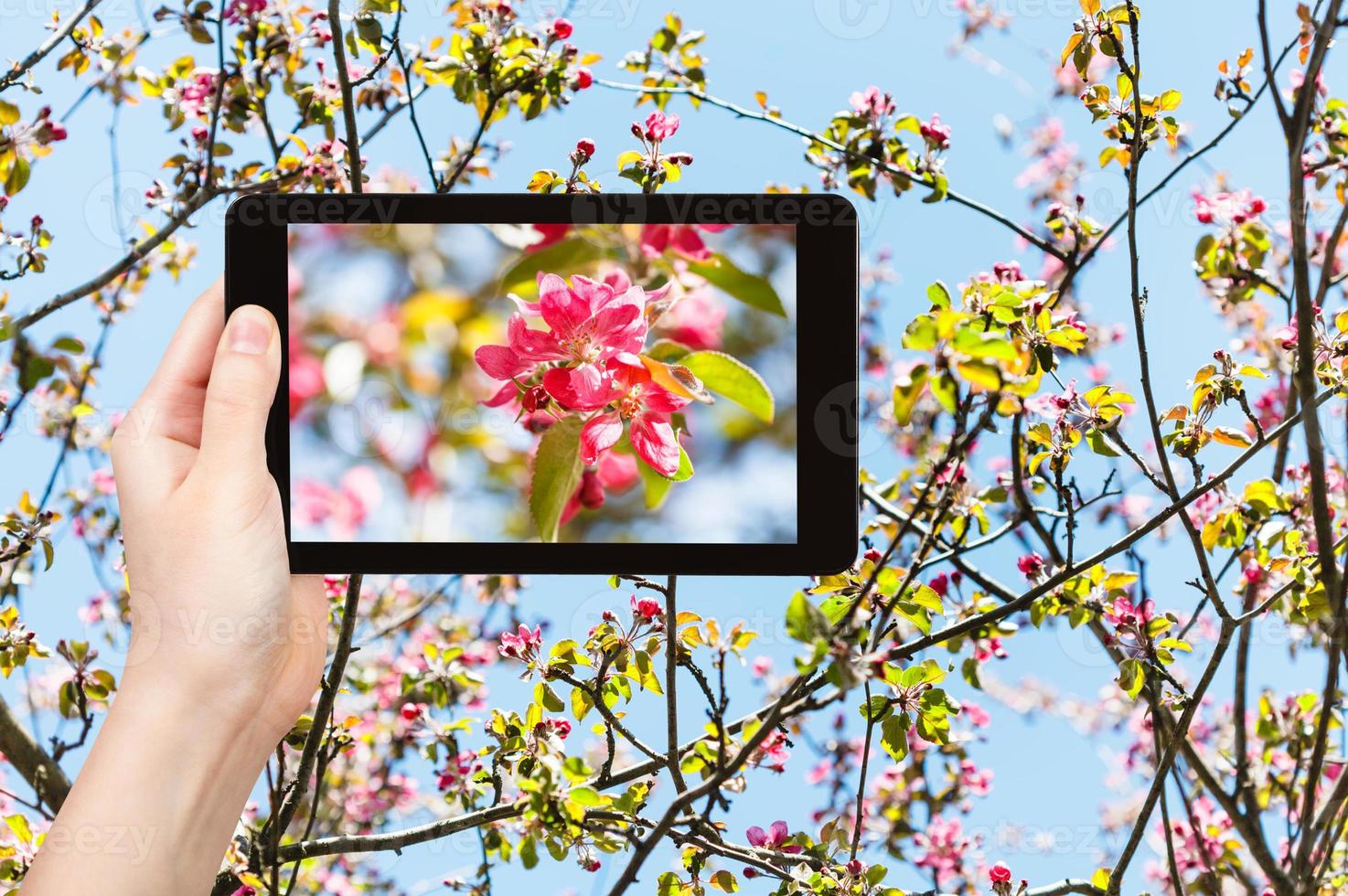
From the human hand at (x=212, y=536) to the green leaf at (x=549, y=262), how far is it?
361 millimetres

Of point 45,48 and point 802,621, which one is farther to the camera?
point 45,48

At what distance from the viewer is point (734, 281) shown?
1.27 metres

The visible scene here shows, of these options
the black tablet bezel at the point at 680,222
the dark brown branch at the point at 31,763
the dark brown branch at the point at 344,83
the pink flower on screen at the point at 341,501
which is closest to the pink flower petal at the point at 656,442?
the black tablet bezel at the point at 680,222

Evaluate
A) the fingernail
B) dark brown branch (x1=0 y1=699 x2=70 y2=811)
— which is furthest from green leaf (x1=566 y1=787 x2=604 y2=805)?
dark brown branch (x1=0 y1=699 x2=70 y2=811)

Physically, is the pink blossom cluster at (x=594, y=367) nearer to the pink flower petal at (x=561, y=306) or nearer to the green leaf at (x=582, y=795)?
the pink flower petal at (x=561, y=306)

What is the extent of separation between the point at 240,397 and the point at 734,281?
28.3 inches

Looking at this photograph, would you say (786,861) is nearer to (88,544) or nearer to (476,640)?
(476,640)

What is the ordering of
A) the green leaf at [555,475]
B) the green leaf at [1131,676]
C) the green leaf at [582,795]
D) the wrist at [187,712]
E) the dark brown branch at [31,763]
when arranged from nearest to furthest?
the green leaf at [582,795]
the wrist at [187,712]
the green leaf at [555,475]
the green leaf at [1131,676]
the dark brown branch at [31,763]

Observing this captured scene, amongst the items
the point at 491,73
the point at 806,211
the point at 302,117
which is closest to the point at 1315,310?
the point at 806,211

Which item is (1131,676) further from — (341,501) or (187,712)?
(187,712)

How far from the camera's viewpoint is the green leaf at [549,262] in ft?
4.09

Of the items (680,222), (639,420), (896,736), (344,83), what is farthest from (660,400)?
(344,83)

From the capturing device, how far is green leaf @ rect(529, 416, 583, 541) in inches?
49.4

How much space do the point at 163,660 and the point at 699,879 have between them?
2.81ft
